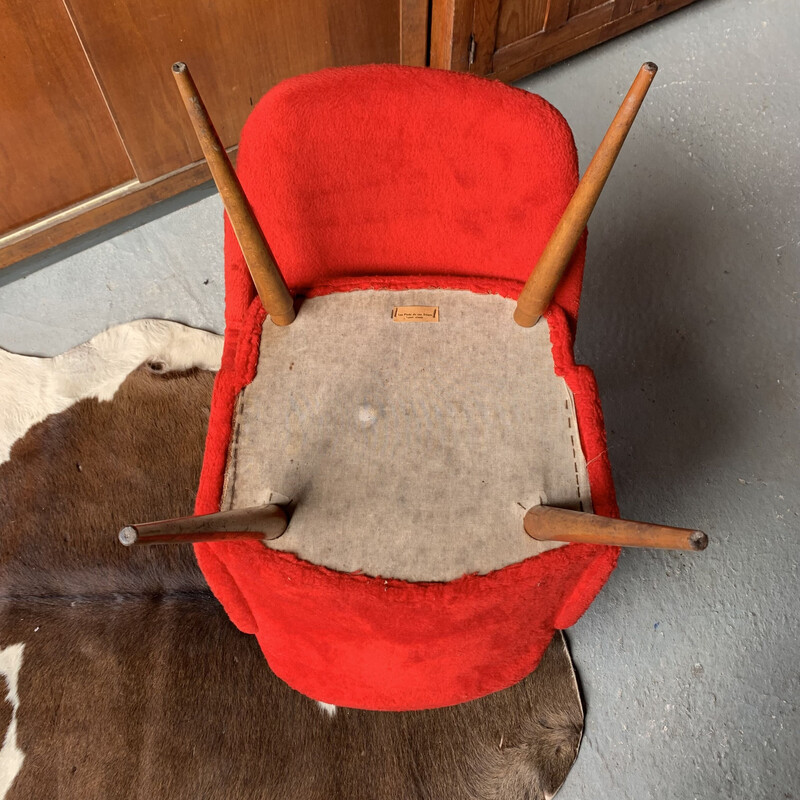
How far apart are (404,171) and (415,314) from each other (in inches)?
7.5

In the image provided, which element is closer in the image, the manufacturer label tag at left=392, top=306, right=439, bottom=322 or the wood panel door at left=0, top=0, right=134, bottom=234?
the manufacturer label tag at left=392, top=306, right=439, bottom=322

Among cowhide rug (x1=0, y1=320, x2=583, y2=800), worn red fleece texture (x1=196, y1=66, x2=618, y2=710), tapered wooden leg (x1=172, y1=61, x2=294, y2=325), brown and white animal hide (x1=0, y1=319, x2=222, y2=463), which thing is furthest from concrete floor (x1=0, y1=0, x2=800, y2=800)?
tapered wooden leg (x1=172, y1=61, x2=294, y2=325)

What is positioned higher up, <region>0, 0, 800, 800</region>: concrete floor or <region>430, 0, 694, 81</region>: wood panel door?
<region>430, 0, 694, 81</region>: wood panel door

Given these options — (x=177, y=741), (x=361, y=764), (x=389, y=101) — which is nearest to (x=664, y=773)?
(x=361, y=764)

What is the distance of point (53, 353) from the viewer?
154cm

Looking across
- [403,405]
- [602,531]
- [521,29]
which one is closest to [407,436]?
[403,405]

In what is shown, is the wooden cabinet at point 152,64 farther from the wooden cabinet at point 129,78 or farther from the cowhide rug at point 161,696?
the cowhide rug at point 161,696

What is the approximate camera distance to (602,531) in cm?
69

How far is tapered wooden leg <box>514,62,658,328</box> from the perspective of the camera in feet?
2.19

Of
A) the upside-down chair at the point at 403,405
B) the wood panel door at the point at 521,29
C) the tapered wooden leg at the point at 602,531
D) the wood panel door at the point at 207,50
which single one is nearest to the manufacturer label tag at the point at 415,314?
the upside-down chair at the point at 403,405

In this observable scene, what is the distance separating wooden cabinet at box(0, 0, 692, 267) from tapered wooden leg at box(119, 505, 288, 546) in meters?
1.06

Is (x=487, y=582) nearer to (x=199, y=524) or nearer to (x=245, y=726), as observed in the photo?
(x=199, y=524)

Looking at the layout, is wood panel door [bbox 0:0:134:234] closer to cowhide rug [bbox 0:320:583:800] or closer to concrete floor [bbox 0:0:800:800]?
concrete floor [bbox 0:0:800:800]

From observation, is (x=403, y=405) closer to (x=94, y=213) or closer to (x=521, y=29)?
(x=94, y=213)
